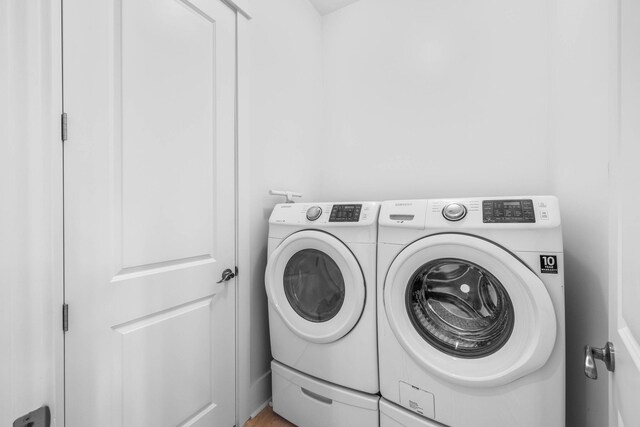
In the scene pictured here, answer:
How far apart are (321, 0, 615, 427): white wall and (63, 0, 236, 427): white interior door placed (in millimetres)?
983

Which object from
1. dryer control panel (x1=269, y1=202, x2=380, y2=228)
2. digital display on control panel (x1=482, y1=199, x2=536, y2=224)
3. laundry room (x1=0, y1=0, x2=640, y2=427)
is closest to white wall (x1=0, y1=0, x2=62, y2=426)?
laundry room (x1=0, y1=0, x2=640, y2=427)

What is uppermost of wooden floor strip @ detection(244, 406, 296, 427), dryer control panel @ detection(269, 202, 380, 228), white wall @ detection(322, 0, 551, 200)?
white wall @ detection(322, 0, 551, 200)

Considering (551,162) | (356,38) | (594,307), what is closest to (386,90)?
(356,38)

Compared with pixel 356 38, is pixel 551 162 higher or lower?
lower

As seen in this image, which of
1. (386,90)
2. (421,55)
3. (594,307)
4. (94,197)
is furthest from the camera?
(386,90)

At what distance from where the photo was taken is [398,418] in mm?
1119

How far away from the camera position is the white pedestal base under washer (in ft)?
3.84

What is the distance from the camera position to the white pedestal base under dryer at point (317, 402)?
3.92 feet

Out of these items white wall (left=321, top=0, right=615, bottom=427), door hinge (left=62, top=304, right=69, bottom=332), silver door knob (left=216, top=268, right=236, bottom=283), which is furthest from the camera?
silver door knob (left=216, top=268, right=236, bottom=283)

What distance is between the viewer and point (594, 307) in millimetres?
1045

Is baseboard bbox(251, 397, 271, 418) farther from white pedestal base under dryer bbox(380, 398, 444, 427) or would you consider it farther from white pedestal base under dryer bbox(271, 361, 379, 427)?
white pedestal base under dryer bbox(380, 398, 444, 427)

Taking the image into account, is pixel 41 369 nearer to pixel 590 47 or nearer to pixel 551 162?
pixel 590 47

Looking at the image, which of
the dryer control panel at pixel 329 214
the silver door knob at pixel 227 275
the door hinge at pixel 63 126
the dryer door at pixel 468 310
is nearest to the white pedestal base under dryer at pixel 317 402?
the dryer door at pixel 468 310

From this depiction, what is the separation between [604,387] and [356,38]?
224 centimetres
